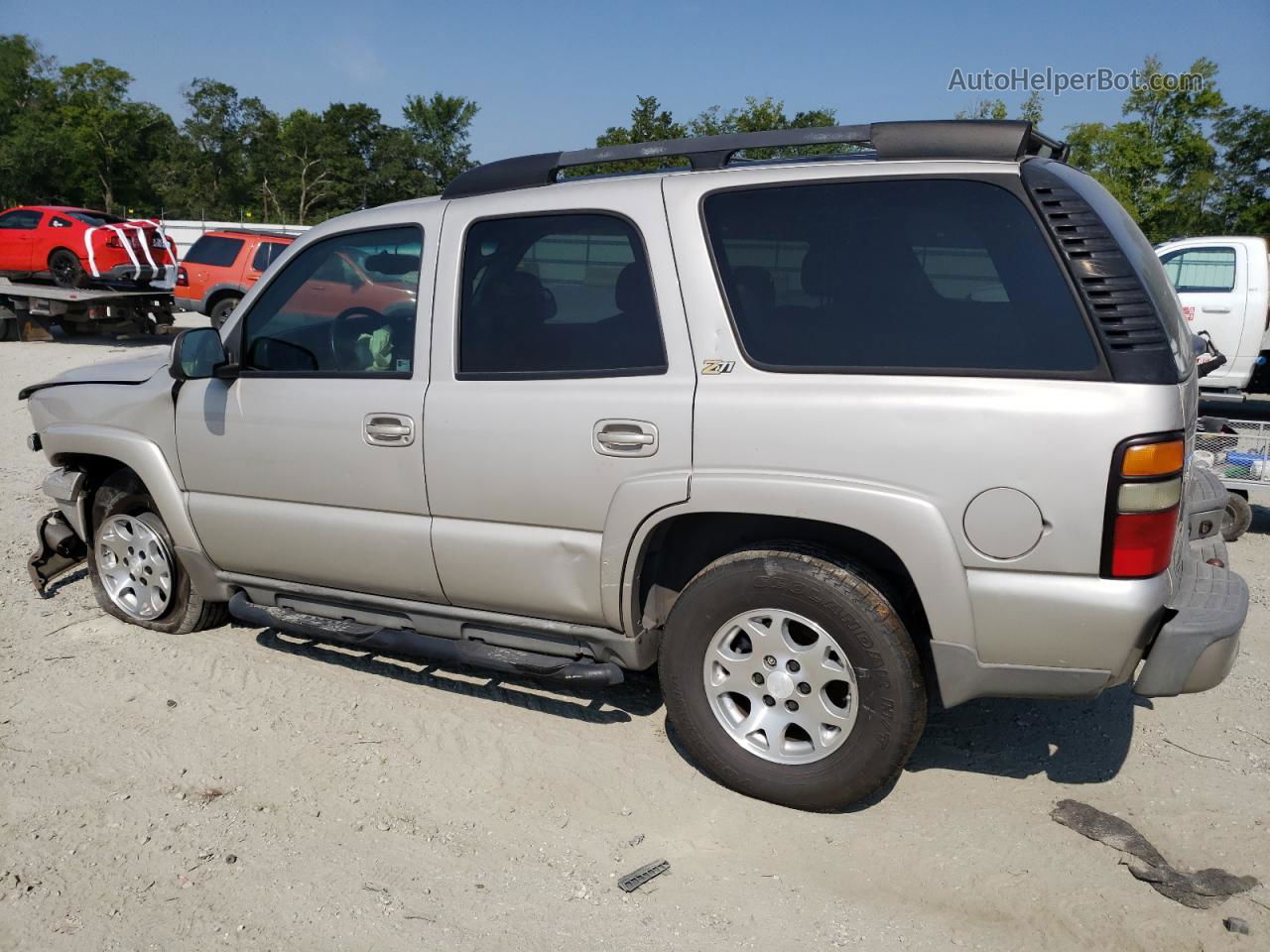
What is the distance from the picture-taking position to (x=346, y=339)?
13.6 feet

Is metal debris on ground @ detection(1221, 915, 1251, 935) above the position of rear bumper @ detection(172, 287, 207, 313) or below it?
below

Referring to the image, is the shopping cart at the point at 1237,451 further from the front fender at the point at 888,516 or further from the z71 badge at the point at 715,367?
the z71 badge at the point at 715,367

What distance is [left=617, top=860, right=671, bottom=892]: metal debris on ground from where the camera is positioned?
305 centimetres

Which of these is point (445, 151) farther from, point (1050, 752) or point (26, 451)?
point (1050, 752)

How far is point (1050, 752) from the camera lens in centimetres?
387

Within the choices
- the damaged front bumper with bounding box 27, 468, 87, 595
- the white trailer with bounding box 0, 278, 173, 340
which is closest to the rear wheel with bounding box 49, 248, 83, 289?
the white trailer with bounding box 0, 278, 173, 340

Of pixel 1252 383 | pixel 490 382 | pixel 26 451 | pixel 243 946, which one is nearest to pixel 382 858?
pixel 243 946

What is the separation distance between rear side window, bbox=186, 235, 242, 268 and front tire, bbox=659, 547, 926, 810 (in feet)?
53.2

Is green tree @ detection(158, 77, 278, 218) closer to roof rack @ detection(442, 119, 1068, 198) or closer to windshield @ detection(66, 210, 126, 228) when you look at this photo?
windshield @ detection(66, 210, 126, 228)

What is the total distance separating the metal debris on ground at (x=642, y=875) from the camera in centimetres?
305

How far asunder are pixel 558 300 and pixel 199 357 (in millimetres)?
1596

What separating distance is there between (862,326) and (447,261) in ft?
5.24

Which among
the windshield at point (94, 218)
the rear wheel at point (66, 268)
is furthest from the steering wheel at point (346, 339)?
the windshield at point (94, 218)

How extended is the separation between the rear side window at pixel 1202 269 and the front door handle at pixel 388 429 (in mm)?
10414
